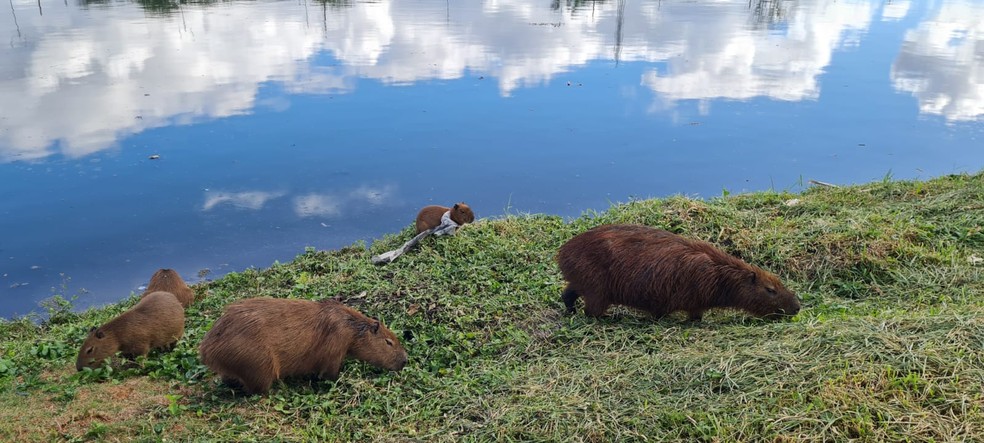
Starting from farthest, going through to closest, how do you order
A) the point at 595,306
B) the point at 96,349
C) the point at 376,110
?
the point at 376,110 < the point at 96,349 < the point at 595,306

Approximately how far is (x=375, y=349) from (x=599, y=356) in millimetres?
1346

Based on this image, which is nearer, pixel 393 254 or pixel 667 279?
pixel 667 279

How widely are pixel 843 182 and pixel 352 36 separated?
1269 centimetres

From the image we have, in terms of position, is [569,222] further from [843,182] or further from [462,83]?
[462,83]

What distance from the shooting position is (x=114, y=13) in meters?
20.4

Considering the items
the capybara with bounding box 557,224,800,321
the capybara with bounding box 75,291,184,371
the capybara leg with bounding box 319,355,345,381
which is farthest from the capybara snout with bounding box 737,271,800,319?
the capybara with bounding box 75,291,184,371

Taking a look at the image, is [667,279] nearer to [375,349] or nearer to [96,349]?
[375,349]

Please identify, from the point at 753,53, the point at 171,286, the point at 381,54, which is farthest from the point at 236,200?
the point at 753,53

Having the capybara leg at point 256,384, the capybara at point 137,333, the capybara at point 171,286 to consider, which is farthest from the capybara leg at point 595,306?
the capybara at point 171,286

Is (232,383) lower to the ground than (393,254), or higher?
higher

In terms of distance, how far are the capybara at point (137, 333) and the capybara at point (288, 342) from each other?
42.8 inches

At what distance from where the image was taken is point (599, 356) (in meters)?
4.18

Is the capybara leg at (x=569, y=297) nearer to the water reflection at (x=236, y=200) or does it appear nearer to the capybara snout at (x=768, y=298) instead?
the capybara snout at (x=768, y=298)

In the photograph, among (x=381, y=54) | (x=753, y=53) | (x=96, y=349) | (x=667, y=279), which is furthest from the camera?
(x=753, y=53)
